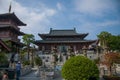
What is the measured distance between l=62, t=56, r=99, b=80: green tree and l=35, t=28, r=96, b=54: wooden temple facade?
1268 inches

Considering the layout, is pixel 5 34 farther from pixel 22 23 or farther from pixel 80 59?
pixel 80 59

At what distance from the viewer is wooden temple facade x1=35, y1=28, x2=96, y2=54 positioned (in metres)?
50.7

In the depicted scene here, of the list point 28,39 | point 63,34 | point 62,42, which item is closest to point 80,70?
point 28,39

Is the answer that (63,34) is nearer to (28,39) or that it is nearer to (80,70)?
(28,39)

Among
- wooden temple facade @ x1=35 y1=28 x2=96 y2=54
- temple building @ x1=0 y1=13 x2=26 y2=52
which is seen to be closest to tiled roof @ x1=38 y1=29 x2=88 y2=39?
wooden temple facade @ x1=35 y1=28 x2=96 y2=54

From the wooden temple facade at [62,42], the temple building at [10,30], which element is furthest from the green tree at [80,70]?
the wooden temple facade at [62,42]

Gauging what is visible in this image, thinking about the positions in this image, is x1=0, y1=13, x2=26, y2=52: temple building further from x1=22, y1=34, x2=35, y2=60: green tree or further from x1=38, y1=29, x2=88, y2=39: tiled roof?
x1=38, y1=29, x2=88, y2=39: tiled roof

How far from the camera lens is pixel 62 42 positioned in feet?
167

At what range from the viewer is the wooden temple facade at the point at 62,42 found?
50.7 metres

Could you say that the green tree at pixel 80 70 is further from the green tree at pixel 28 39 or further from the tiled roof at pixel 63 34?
the tiled roof at pixel 63 34

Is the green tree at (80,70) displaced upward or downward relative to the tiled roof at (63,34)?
downward

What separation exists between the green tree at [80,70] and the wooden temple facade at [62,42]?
106 feet

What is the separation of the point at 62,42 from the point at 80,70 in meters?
35.0

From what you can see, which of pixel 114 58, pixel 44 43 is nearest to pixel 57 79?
pixel 114 58
